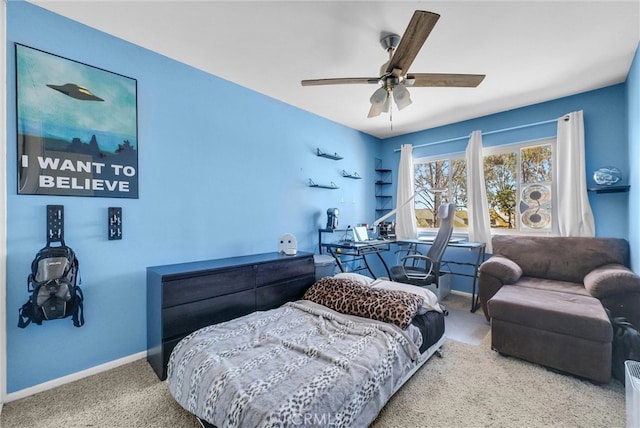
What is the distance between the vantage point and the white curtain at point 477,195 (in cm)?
373

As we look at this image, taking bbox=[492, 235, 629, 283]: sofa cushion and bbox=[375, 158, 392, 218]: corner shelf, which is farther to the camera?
bbox=[375, 158, 392, 218]: corner shelf

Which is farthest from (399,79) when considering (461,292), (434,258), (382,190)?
(461,292)

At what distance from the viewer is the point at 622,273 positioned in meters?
2.23

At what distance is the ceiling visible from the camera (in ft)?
6.04

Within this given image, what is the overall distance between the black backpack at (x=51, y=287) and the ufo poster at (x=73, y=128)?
Result: 1.46 ft

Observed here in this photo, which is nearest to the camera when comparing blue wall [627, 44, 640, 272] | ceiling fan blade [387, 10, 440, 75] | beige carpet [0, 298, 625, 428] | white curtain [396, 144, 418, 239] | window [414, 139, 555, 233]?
ceiling fan blade [387, 10, 440, 75]

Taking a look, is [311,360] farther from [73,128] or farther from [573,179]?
[573,179]

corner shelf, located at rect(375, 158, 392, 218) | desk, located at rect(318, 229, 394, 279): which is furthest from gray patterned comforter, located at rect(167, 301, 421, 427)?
corner shelf, located at rect(375, 158, 392, 218)

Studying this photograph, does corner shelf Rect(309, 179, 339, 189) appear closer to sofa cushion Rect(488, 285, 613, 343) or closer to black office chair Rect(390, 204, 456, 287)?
black office chair Rect(390, 204, 456, 287)

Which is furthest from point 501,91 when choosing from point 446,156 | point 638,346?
point 638,346

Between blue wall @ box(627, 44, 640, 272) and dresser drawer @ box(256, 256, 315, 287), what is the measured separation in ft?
9.57

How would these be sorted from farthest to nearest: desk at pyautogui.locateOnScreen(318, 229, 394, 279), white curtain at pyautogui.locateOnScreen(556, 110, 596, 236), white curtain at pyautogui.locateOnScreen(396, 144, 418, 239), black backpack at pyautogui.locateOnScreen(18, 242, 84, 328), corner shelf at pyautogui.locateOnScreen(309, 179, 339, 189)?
white curtain at pyautogui.locateOnScreen(396, 144, 418, 239)
corner shelf at pyautogui.locateOnScreen(309, 179, 339, 189)
desk at pyautogui.locateOnScreen(318, 229, 394, 279)
white curtain at pyautogui.locateOnScreen(556, 110, 596, 236)
black backpack at pyautogui.locateOnScreen(18, 242, 84, 328)

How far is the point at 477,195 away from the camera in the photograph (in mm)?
3801

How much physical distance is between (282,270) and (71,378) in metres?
1.72
